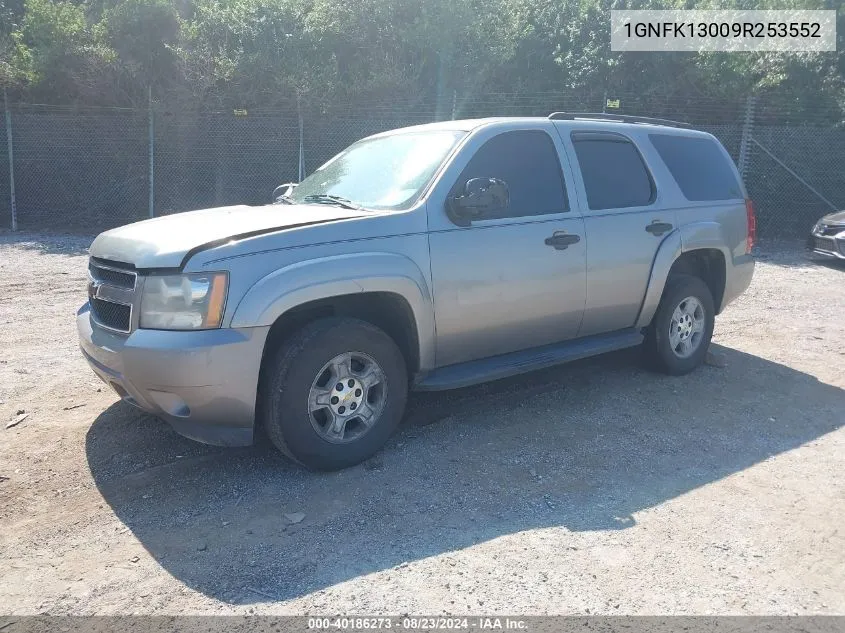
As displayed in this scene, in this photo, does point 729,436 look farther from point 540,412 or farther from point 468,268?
point 468,268

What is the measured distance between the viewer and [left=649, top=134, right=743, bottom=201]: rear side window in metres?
6.04

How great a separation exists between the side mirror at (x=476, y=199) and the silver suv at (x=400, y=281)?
0.04 feet

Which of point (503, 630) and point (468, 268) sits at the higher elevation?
point (468, 268)

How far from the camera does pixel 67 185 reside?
14.5 metres

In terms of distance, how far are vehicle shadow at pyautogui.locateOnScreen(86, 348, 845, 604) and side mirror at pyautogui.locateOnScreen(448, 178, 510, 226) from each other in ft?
4.73

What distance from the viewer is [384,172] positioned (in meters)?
4.90

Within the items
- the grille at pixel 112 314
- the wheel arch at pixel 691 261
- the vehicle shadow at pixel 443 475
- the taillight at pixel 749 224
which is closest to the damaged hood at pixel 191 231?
the grille at pixel 112 314

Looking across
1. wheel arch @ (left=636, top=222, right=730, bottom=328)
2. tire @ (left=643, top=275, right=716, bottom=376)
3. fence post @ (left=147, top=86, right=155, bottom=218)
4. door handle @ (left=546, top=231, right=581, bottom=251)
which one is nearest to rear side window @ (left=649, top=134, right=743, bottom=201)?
wheel arch @ (left=636, top=222, right=730, bottom=328)

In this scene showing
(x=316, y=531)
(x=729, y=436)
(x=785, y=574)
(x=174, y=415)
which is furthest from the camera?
(x=729, y=436)

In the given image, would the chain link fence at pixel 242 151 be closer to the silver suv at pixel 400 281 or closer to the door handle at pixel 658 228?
the silver suv at pixel 400 281

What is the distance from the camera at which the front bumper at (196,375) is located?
3660 mm

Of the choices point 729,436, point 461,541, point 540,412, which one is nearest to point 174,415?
point 461,541

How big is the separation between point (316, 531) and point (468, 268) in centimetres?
185

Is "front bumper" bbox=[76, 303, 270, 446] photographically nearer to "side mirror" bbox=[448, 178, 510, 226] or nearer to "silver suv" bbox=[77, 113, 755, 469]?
"silver suv" bbox=[77, 113, 755, 469]
